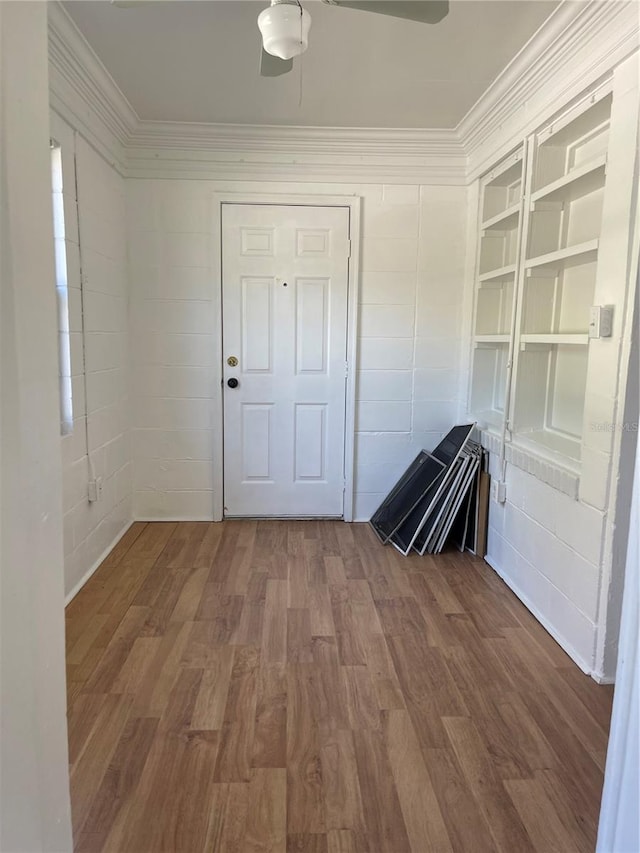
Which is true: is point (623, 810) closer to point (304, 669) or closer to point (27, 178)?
point (304, 669)

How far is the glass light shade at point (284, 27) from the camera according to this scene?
178cm

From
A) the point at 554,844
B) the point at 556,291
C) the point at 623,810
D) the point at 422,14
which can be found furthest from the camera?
the point at 556,291

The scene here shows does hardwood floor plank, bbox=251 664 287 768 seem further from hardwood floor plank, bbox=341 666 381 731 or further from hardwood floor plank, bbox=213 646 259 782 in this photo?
hardwood floor plank, bbox=341 666 381 731

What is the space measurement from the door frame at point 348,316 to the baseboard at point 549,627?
3.93ft

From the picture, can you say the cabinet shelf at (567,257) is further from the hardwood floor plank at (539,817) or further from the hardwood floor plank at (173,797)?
the hardwood floor plank at (173,797)

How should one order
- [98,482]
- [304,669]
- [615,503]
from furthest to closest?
[98,482], [304,669], [615,503]

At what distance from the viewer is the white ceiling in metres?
2.16

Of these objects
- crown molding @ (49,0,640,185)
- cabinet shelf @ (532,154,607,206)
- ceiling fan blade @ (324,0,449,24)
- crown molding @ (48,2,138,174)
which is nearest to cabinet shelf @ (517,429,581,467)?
cabinet shelf @ (532,154,607,206)

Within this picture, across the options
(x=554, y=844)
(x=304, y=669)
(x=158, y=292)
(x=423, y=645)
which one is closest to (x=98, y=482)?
(x=158, y=292)

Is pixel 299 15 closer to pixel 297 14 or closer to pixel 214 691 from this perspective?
pixel 297 14

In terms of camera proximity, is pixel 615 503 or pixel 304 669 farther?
pixel 304 669

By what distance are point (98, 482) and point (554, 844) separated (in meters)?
2.54

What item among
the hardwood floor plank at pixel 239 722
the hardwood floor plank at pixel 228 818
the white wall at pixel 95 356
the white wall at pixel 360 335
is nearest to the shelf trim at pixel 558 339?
the white wall at pixel 360 335

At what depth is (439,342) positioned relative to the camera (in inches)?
144
